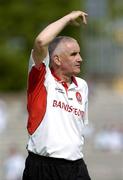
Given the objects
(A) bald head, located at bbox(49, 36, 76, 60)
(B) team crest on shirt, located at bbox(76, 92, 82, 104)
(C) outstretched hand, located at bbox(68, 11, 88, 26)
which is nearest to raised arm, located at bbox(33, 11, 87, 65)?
(C) outstretched hand, located at bbox(68, 11, 88, 26)

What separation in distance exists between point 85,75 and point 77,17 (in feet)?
152

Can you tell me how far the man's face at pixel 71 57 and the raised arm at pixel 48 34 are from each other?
19cm

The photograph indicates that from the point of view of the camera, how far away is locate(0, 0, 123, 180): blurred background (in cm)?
2466

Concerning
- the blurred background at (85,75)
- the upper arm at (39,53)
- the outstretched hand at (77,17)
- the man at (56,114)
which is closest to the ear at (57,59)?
the man at (56,114)

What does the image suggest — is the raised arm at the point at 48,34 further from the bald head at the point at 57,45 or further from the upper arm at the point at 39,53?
the bald head at the point at 57,45

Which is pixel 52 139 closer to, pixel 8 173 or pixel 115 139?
pixel 8 173

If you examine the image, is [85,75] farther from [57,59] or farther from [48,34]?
[48,34]

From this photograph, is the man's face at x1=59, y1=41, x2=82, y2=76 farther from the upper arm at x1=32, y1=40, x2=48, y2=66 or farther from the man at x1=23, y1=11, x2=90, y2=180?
the upper arm at x1=32, y1=40, x2=48, y2=66

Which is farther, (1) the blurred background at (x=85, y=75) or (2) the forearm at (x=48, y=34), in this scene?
(1) the blurred background at (x=85, y=75)

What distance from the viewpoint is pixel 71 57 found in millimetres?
6555

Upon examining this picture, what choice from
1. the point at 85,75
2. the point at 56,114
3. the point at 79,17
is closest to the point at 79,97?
the point at 56,114

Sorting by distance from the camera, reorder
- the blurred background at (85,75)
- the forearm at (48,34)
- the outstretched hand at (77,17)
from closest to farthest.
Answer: the forearm at (48,34)
the outstretched hand at (77,17)
the blurred background at (85,75)

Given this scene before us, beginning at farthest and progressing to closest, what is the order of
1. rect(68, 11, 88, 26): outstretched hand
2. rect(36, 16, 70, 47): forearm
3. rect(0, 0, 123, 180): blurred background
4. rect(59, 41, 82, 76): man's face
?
rect(0, 0, 123, 180): blurred background
rect(59, 41, 82, 76): man's face
rect(68, 11, 88, 26): outstretched hand
rect(36, 16, 70, 47): forearm

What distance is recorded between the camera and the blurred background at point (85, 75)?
80.9 feet
